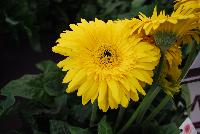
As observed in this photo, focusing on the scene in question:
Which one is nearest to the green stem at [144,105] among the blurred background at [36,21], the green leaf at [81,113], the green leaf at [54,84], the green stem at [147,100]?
the green stem at [147,100]

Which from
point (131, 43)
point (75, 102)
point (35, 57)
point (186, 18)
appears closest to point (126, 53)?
point (131, 43)

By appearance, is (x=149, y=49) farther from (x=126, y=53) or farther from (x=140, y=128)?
(x=140, y=128)

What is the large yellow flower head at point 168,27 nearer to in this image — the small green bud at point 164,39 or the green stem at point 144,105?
the small green bud at point 164,39

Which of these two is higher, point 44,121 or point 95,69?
point 95,69

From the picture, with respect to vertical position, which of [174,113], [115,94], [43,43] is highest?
[43,43]

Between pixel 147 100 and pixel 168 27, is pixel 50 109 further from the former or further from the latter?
pixel 168 27

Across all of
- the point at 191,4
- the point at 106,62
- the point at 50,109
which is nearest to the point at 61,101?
the point at 50,109

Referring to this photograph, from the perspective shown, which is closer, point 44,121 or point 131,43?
point 131,43
